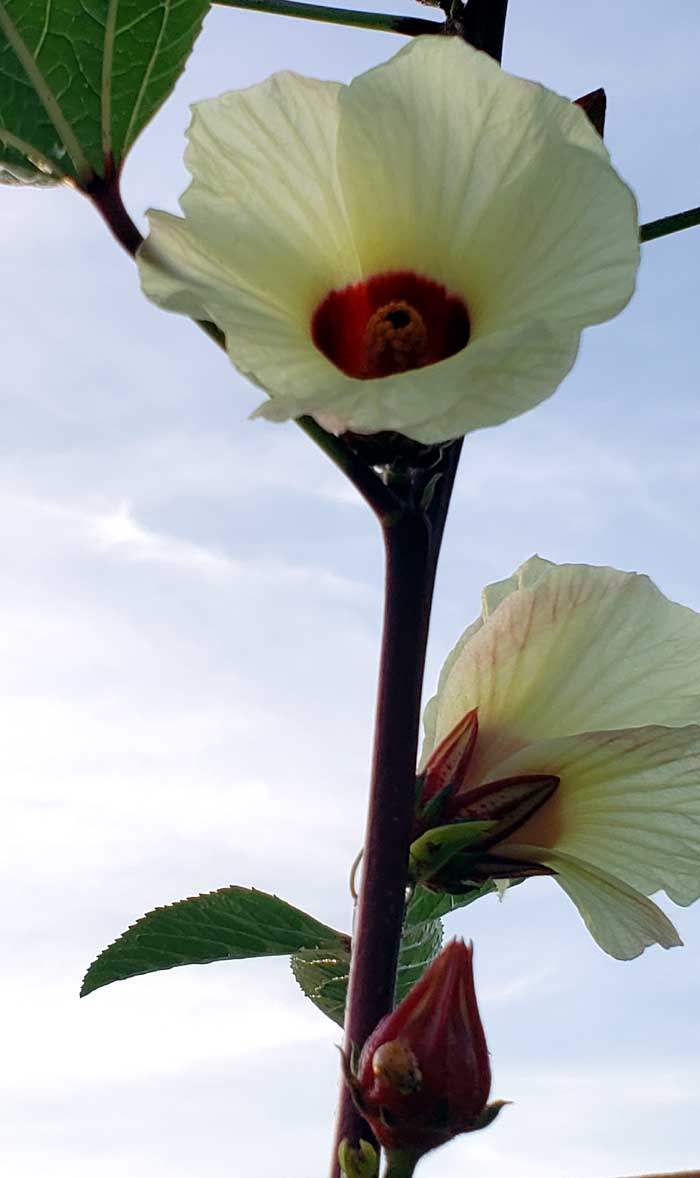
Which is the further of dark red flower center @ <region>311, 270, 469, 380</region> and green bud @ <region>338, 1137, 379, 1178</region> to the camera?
dark red flower center @ <region>311, 270, 469, 380</region>

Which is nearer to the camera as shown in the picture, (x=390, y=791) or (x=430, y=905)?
(x=390, y=791)

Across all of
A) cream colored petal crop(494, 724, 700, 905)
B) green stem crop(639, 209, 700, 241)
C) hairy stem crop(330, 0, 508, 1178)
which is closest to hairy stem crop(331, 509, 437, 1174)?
hairy stem crop(330, 0, 508, 1178)

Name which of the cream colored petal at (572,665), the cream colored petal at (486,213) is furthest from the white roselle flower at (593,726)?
the cream colored petal at (486,213)

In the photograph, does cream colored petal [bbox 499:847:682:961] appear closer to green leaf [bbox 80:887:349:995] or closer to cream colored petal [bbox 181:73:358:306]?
green leaf [bbox 80:887:349:995]

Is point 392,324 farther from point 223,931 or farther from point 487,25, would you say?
point 223,931

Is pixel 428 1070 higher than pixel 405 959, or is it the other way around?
pixel 405 959

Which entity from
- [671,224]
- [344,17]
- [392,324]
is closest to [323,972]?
[392,324]

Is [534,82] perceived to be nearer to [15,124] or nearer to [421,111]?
[421,111]

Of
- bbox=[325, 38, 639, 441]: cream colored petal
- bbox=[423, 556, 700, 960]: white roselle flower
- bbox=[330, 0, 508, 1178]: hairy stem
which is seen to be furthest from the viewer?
bbox=[423, 556, 700, 960]: white roselle flower
